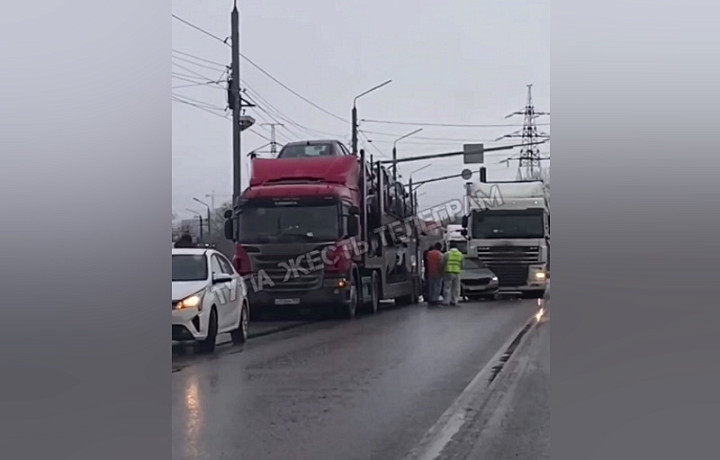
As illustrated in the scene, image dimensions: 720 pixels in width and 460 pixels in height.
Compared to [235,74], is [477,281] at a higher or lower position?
lower

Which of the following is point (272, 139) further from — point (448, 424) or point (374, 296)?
point (374, 296)

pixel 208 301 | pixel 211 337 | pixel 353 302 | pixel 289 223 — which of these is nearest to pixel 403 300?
pixel 289 223

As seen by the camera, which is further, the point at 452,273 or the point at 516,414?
the point at 452,273

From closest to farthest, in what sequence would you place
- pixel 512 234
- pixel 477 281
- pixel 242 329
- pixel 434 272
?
1. pixel 242 329
2. pixel 477 281
3. pixel 434 272
4. pixel 512 234

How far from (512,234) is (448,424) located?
2.21 m

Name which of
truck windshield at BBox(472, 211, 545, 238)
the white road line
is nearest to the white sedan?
the white road line

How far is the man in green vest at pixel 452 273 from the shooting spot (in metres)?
5.63

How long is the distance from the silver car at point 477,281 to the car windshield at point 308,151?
132 cm

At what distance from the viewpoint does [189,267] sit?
165 inches

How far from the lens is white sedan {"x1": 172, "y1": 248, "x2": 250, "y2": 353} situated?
403 centimetres

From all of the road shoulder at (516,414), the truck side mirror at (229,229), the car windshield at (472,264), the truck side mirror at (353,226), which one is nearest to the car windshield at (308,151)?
the truck side mirror at (229,229)

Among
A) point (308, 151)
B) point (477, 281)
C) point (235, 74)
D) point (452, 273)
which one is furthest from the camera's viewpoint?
point (452, 273)
